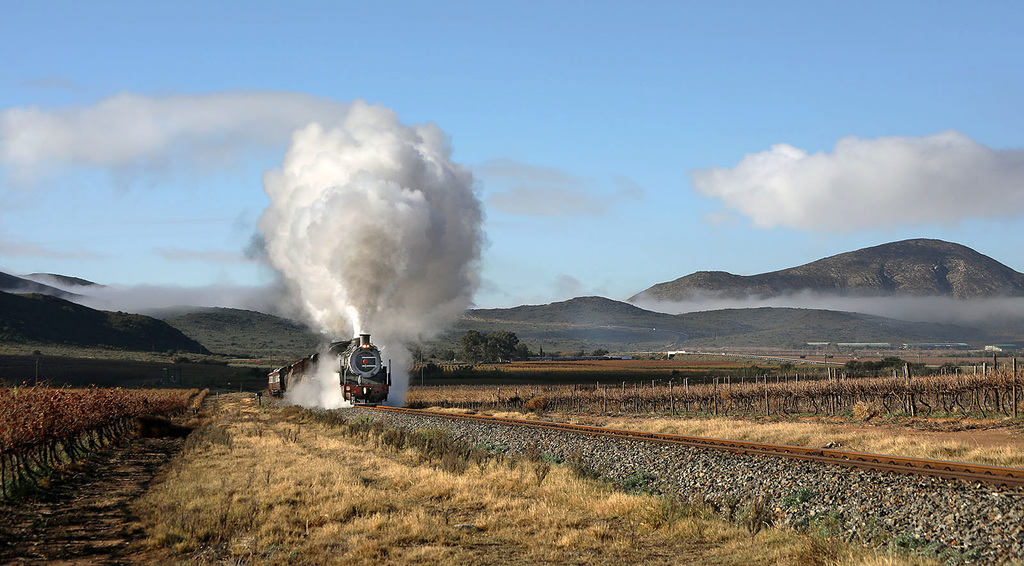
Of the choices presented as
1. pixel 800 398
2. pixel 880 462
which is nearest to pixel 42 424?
pixel 880 462

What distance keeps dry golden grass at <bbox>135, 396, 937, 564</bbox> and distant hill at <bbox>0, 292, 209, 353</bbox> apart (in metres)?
151

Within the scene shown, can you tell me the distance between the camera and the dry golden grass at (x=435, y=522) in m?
11.2

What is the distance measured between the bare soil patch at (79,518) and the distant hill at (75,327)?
144m

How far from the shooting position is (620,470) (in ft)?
59.0

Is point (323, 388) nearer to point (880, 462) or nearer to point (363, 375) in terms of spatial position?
point (363, 375)

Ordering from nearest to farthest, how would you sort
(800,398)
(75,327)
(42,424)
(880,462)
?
(880,462)
(42,424)
(800,398)
(75,327)

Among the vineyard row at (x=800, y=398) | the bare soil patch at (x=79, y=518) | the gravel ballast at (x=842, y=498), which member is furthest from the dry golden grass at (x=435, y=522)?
the vineyard row at (x=800, y=398)

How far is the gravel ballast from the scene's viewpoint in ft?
33.9

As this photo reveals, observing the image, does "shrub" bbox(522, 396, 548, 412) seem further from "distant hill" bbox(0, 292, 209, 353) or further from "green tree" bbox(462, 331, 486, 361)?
"distant hill" bbox(0, 292, 209, 353)

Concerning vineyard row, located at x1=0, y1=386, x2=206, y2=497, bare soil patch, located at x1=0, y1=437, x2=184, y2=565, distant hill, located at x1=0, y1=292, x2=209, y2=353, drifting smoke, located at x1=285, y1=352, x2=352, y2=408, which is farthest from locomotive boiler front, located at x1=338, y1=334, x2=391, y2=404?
distant hill, located at x1=0, y1=292, x2=209, y2=353

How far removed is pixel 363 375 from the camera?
40.6 m

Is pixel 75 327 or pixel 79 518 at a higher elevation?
pixel 75 327

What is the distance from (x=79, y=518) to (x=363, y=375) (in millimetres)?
25447

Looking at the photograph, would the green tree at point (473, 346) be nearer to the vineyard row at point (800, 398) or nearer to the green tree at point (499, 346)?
A: the green tree at point (499, 346)
